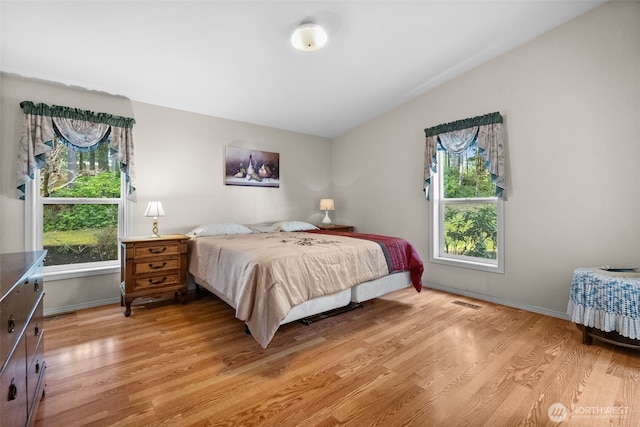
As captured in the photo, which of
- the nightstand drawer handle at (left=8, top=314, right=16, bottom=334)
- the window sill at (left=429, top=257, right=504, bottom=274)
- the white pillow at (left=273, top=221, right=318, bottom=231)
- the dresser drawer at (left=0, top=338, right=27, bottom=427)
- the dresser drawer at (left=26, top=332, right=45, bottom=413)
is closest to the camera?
the dresser drawer at (left=0, top=338, right=27, bottom=427)

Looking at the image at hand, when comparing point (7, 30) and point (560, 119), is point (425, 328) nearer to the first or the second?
point (560, 119)

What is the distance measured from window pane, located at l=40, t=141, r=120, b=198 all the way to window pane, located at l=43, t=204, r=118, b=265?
0.15m

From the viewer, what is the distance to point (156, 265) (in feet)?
10.1

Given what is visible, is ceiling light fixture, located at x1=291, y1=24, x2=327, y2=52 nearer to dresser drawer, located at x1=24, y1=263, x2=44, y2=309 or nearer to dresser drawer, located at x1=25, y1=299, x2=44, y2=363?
dresser drawer, located at x1=24, y1=263, x2=44, y2=309

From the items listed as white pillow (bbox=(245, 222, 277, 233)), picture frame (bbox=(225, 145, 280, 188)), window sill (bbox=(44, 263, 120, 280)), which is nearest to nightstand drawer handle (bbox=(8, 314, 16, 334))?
window sill (bbox=(44, 263, 120, 280))

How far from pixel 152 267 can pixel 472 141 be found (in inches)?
152

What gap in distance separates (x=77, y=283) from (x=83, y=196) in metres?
0.93

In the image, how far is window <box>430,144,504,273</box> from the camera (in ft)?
11.3

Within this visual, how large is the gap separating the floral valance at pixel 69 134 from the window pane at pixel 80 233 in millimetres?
329

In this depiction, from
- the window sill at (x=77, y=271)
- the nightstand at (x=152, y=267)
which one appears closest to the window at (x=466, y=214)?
the nightstand at (x=152, y=267)

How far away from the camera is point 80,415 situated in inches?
59.7

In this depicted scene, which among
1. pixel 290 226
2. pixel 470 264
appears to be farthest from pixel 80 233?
pixel 470 264

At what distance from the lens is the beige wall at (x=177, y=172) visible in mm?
2744

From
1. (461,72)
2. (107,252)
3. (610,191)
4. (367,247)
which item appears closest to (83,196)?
(107,252)
